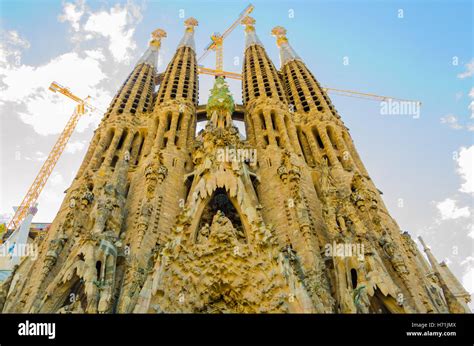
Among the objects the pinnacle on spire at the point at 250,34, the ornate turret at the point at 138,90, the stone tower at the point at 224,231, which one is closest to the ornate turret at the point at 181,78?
the ornate turret at the point at 138,90

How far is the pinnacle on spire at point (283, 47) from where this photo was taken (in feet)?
114

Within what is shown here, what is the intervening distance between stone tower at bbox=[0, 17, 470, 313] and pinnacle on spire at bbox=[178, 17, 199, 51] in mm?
14386

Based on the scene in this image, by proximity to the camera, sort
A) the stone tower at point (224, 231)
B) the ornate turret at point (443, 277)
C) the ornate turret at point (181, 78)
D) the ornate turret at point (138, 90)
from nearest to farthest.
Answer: the stone tower at point (224, 231), the ornate turret at point (443, 277), the ornate turret at point (138, 90), the ornate turret at point (181, 78)

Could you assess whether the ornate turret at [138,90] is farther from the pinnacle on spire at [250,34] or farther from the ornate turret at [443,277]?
the ornate turret at [443,277]

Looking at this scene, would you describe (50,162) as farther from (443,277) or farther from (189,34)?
(443,277)

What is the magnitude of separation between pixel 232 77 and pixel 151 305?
45.9 metres

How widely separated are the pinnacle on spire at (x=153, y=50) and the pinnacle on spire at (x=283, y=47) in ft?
41.3

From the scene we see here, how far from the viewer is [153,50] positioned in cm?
3706


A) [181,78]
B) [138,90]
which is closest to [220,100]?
[181,78]

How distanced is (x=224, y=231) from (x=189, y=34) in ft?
103

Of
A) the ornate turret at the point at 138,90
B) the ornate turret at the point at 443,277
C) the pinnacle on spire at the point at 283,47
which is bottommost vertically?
the ornate turret at the point at 443,277

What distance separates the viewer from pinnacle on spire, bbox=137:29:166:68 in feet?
113
